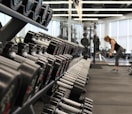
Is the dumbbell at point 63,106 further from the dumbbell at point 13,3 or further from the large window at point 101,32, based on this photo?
the large window at point 101,32

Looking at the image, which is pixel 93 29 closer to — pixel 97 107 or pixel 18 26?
pixel 97 107

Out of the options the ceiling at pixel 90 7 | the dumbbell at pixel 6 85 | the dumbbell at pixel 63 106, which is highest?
the ceiling at pixel 90 7

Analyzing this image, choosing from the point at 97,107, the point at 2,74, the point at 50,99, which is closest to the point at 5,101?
the point at 2,74

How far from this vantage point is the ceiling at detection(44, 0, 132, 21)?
31.1 feet

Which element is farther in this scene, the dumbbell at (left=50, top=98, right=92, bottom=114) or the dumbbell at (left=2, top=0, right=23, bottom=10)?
the dumbbell at (left=50, top=98, right=92, bottom=114)

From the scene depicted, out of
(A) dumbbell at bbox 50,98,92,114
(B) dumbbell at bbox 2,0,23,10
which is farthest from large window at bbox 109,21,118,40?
(B) dumbbell at bbox 2,0,23,10

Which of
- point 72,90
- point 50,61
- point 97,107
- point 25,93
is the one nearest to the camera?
point 25,93

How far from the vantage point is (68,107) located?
221cm

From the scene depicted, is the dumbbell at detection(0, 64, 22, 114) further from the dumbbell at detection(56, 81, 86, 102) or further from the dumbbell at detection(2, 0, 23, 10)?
the dumbbell at detection(56, 81, 86, 102)

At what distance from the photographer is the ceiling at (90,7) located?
31.1ft

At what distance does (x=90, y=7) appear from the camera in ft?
54.5

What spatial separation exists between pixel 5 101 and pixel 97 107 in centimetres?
355

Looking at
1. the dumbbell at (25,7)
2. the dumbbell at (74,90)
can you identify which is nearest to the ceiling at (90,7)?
the dumbbell at (74,90)

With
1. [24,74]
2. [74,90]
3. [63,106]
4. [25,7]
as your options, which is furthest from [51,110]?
[24,74]
